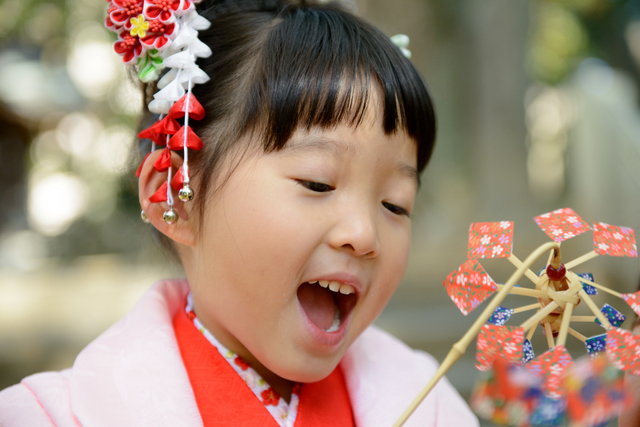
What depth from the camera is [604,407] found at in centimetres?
52

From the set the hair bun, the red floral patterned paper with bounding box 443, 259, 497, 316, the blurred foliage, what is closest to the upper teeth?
the red floral patterned paper with bounding box 443, 259, 497, 316

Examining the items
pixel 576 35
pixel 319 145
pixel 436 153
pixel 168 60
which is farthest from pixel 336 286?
pixel 576 35

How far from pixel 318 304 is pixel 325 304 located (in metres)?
0.01

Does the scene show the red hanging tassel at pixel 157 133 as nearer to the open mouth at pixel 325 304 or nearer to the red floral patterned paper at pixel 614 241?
the open mouth at pixel 325 304

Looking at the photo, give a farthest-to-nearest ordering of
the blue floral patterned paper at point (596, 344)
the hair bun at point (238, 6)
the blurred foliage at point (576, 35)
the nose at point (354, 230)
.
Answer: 1. the blurred foliage at point (576, 35)
2. the hair bun at point (238, 6)
3. the nose at point (354, 230)
4. the blue floral patterned paper at point (596, 344)

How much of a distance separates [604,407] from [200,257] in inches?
25.2

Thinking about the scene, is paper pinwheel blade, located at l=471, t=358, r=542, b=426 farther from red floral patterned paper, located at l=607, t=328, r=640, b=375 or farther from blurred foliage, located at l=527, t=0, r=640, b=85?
blurred foliage, located at l=527, t=0, r=640, b=85

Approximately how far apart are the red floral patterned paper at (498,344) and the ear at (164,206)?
20.8 inches

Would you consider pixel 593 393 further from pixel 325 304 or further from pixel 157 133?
pixel 157 133

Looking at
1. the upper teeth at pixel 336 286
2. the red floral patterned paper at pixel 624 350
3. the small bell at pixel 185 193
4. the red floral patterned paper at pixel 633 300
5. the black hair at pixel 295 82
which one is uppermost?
the black hair at pixel 295 82

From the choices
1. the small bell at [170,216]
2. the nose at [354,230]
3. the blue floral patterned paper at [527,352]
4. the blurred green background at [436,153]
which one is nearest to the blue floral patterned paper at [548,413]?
the blue floral patterned paper at [527,352]

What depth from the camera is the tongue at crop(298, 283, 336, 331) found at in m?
0.94

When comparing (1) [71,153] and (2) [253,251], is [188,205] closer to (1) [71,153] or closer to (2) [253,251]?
(2) [253,251]

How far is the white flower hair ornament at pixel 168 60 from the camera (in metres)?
0.90
